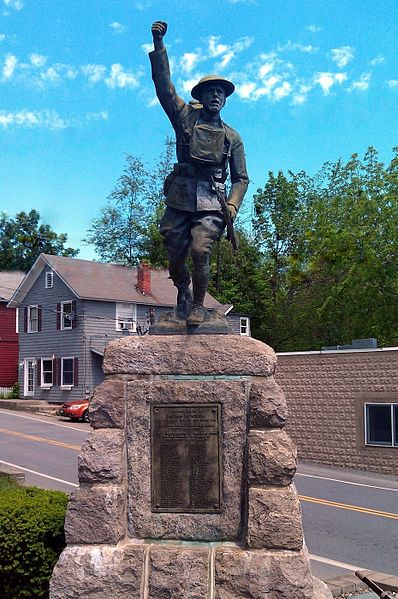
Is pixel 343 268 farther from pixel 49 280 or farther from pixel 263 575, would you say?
pixel 263 575

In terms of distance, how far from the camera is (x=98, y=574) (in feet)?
17.2

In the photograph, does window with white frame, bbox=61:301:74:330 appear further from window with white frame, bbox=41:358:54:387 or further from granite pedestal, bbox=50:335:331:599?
granite pedestal, bbox=50:335:331:599

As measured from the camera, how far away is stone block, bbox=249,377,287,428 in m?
5.42

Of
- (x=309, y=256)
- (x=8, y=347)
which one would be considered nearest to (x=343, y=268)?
(x=309, y=256)

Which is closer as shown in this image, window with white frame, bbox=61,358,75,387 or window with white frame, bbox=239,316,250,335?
Result: window with white frame, bbox=61,358,75,387

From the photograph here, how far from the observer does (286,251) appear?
137ft

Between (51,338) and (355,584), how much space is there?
29.0 meters

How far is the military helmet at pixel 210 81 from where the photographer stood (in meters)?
6.23

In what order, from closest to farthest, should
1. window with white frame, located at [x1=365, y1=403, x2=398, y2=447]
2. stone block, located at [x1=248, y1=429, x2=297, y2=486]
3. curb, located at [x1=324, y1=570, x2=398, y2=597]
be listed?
stone block, located at [x1=248, y1=429, x2=297, y2=486] → curb, located at [x1=324, y1=570, x2=398, y2=597] → window with white frame, located at [x1=365, y1=403, x2=398, y2=447]

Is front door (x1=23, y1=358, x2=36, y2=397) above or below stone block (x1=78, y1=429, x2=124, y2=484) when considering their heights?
below

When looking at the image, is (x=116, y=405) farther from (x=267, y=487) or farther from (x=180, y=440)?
(x=267, y=487)

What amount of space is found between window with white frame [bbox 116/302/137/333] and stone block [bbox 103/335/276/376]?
2822 centimetres

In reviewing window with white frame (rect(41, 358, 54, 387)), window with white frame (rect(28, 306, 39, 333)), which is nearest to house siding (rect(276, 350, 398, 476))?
window with white frame (rect(41, 358, 54, 387))

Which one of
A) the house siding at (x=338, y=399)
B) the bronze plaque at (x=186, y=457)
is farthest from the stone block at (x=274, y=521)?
the house siding at (x=338, y=399)
